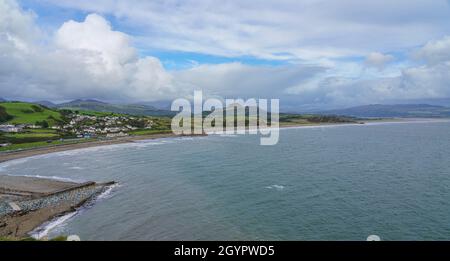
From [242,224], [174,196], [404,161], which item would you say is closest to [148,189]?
[174,196]

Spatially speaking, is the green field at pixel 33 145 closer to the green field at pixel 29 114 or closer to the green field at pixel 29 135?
the green field at pixel 29 135

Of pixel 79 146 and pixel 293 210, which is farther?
pixel 79 146

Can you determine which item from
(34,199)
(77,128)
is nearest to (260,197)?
(34,199)

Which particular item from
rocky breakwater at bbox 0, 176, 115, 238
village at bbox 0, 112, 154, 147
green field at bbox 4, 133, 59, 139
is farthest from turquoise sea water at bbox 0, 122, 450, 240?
village at bbox 0, 112, 154, 147

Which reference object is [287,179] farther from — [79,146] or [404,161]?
[79,146]

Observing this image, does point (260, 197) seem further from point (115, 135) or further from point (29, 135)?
point (115, 135)

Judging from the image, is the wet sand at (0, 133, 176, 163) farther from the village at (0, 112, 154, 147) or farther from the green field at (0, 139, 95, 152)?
the village at (0, 112, 154, 147)
